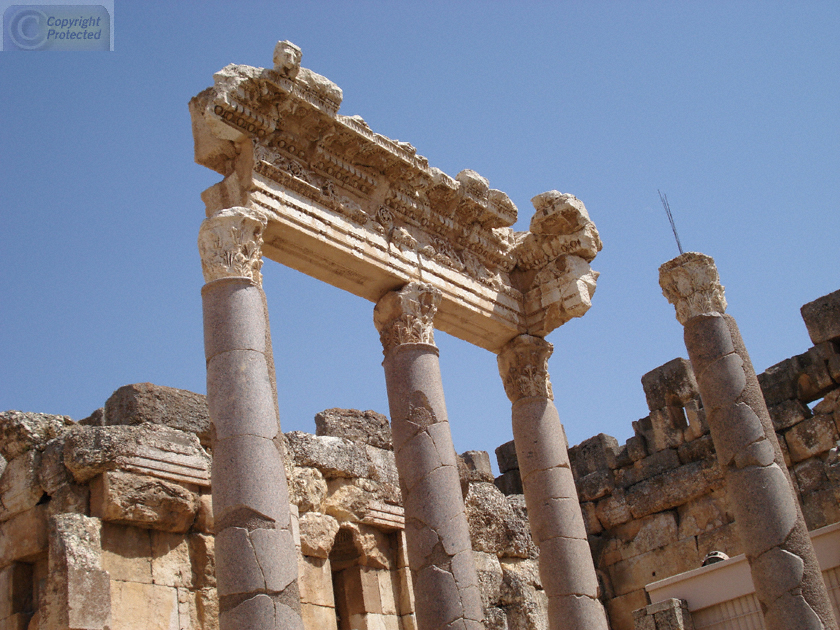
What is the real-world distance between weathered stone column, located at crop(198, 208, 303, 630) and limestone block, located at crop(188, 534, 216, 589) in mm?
2755

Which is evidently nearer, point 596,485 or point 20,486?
point 20,486

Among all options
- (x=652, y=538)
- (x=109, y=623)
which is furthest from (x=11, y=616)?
(x=652, y=538)

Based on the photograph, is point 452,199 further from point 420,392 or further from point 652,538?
point 652,538

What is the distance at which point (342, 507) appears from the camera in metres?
12.8

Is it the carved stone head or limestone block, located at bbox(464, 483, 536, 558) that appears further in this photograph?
limestone block, located at bbox(464, 483, 536, 558)

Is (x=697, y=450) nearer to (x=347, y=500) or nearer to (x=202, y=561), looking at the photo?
(x=347, y=500)

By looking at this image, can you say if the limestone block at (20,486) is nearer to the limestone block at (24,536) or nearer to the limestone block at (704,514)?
the limestone block at (24,536)

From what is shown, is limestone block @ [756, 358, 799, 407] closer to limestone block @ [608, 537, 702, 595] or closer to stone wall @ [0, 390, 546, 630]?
limestone block @ [608, 537, 702, 595]

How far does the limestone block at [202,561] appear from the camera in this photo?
35.4 ft

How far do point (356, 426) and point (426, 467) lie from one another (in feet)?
11.3

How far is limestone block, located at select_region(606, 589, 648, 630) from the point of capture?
1841cm

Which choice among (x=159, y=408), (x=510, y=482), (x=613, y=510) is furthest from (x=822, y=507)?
(x=159, y=408)

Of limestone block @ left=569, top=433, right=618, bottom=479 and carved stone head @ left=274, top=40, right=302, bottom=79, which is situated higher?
carved stone head @ left=274, top=40, right=302, bottom=79

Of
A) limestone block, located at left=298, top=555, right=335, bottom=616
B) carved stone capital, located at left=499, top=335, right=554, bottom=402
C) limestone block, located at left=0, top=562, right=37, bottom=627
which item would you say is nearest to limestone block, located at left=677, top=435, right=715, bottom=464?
carved stone capital, located at left=499, top=335, right=554, bottom=402
